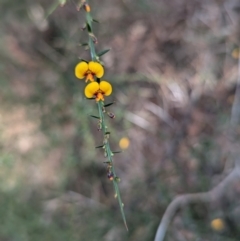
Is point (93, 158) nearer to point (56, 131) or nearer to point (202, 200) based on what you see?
point (56, 131)

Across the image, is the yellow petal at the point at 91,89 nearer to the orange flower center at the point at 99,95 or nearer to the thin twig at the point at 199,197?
the orange flower center at the point at 99,95

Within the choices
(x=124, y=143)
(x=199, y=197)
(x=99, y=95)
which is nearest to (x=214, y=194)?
(x=199, y=197)

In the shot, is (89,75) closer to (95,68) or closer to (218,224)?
(95,68)

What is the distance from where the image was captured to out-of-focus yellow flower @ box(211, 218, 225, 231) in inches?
78.5

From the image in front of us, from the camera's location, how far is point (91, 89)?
848 mm

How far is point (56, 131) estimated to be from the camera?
7.34 ft

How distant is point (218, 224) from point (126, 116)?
33.5 inches

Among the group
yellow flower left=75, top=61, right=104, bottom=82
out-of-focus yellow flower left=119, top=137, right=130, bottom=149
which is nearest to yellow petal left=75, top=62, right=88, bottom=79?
yellow flower left=75, top=61, right=104, bottom=82

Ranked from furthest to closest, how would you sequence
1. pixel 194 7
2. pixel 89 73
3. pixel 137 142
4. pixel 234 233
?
pixel 137 142 → pixel 194 7 → pixel 234 233 → pixel 89 73

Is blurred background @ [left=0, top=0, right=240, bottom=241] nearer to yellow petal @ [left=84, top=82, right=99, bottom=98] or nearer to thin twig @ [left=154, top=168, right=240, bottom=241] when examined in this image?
thin twig @ [left=154, top=168, right=240, bottom=241]

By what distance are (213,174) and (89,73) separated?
1.44 metres

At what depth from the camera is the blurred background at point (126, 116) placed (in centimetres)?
207

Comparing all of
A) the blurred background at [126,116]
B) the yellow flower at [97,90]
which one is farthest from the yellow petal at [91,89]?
the blurred background at [126,116]

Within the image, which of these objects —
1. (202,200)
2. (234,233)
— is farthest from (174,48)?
(234,233)
